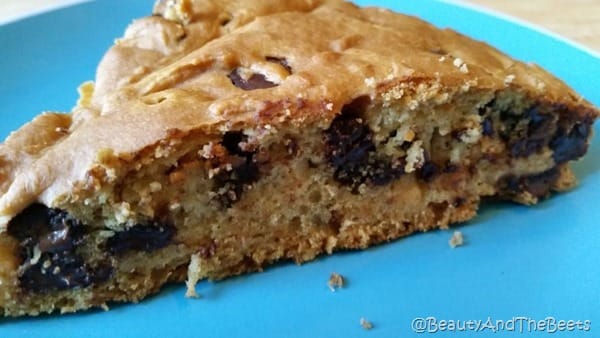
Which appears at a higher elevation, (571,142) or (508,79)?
(508,79)

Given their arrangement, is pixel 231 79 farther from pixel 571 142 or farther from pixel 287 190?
pixel 571 142

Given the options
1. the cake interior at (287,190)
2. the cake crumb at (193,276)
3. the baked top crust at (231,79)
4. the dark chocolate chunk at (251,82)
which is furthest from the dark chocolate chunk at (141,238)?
the dark chocolate chunk at (251,82)

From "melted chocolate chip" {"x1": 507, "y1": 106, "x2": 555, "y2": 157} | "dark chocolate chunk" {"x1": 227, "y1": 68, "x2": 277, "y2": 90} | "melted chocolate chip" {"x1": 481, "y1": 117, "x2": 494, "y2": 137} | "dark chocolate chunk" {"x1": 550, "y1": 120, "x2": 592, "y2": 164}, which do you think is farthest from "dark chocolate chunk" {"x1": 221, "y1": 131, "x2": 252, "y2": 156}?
"dark chocolate chunk" {"x1": 550, "y1": 120, "x2": 592, "y2": 164}

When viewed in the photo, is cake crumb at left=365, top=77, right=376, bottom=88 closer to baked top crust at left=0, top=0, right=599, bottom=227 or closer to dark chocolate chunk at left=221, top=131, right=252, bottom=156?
baked top crust at left=0, top=0, right=599, bottom=227

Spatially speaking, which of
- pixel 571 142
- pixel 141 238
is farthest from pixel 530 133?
pixel 141 238

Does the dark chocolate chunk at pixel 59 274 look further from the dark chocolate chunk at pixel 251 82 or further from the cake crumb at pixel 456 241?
the cake crumb at pixel 456 241
